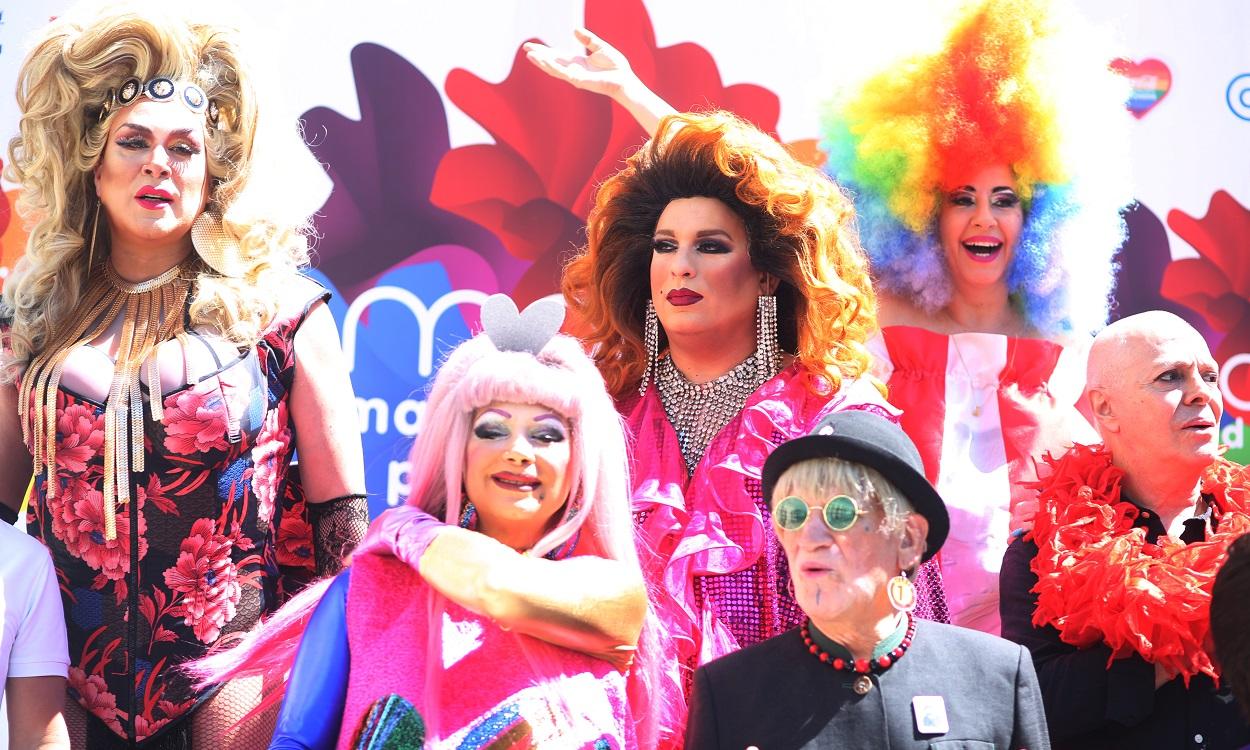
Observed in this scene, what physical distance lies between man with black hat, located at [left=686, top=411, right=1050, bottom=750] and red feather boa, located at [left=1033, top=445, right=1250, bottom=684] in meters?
0.38

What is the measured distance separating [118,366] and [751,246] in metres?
1.34

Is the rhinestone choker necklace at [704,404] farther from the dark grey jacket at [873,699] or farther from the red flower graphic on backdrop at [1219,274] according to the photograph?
the red flower graphic on backdrop at [1219,274]

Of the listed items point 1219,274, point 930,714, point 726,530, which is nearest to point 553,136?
point 726,530

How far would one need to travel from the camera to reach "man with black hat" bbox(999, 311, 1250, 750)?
2.77 metres

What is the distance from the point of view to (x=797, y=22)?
4.29 meters

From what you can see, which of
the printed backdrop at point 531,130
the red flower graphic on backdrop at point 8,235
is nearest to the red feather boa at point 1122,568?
the printed backdrop at point 531,130

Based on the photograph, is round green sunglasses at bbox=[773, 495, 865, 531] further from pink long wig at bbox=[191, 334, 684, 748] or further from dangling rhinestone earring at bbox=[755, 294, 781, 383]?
dangling rhinestone earring at bbox=[755, 294, 781, 383]

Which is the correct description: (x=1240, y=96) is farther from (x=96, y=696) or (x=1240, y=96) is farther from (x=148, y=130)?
(x=96, y=696)

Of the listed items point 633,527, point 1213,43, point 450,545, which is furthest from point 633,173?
point 1213,43

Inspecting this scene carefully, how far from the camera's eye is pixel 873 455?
2.40 metres

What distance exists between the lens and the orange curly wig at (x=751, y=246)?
3242 millimetres

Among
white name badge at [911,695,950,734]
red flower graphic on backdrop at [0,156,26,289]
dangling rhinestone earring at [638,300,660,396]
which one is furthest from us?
red flower graphic on backdrop at [0,156,26,289]

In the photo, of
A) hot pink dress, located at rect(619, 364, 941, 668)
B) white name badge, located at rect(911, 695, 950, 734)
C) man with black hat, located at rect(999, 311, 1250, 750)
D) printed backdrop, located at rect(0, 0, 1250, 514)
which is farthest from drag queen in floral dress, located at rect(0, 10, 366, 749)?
man with black hat, located at rect(999, 311, 1250, 750)

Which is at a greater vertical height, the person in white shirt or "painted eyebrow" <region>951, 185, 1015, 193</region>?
"painted eyebrow" <region>951, 185, 1015, 193</region>
